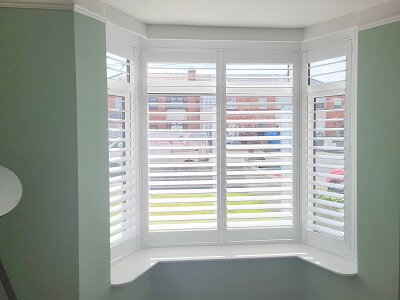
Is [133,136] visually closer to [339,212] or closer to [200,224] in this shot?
[200,224]

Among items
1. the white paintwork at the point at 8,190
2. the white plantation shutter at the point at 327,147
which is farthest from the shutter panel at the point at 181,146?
the white paintwork at the point at 8,190

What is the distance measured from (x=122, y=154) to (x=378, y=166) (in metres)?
1.92

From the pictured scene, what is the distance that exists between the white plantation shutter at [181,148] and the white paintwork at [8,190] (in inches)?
52.9

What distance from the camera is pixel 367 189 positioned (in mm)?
2775

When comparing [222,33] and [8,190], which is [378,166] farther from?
[8,190]

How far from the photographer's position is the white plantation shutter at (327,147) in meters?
3.09

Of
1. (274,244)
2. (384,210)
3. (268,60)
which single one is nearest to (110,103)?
(268,60)

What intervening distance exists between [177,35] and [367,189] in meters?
1.93

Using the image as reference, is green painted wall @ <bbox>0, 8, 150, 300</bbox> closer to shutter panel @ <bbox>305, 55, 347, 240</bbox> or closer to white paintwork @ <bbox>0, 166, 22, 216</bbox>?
white paintwork @ <bbox>0, 166, 22, 216</bbox>

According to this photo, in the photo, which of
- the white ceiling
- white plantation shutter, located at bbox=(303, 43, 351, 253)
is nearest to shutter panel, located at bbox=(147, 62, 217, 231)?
the white ceiling

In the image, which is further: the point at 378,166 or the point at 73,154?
the point at 378,166

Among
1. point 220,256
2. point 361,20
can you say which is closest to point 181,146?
point 220,256

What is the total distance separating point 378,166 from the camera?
2.69 metres

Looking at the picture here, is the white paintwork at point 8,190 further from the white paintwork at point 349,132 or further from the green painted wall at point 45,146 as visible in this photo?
the white paintwork at point 349,132
